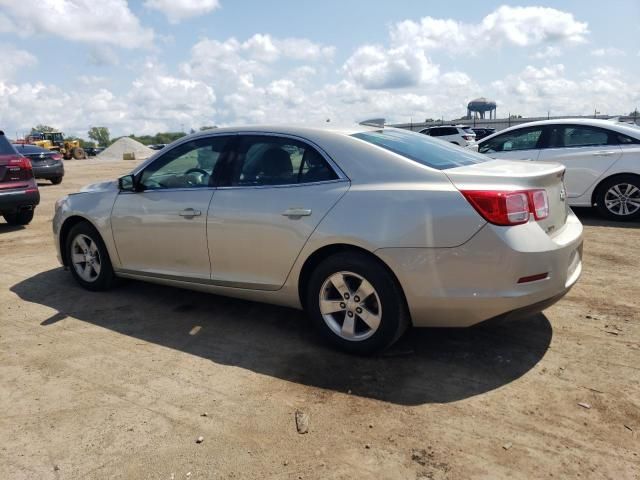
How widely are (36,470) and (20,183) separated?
280 inches

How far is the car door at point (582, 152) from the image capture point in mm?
8016

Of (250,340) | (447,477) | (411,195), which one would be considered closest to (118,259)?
(250,340)

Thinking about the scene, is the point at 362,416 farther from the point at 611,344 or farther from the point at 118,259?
the point at 118,259

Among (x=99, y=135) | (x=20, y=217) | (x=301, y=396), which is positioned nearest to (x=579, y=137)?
(x=301, y=396)

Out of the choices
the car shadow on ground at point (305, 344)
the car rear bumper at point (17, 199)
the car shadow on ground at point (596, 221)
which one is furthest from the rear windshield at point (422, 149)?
the car rear bumper at point (17, 199)

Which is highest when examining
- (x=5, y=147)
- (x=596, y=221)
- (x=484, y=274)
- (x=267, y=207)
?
(x=5, y=147)

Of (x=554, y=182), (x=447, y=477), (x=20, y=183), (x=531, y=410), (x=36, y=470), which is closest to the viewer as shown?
(x=447, y=477)

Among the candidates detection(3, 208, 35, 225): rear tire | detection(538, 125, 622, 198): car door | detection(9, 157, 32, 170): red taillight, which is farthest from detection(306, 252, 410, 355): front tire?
detection(3, 208, 35, 225): rear tire

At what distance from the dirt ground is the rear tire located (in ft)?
17.1

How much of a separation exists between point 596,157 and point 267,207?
20.4 feet

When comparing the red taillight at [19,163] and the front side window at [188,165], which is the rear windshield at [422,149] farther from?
the red taillight at [19,163]

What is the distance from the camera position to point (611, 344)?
3781mm

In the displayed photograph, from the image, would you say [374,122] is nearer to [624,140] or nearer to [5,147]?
[624,140]

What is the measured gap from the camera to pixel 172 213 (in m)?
4.47
